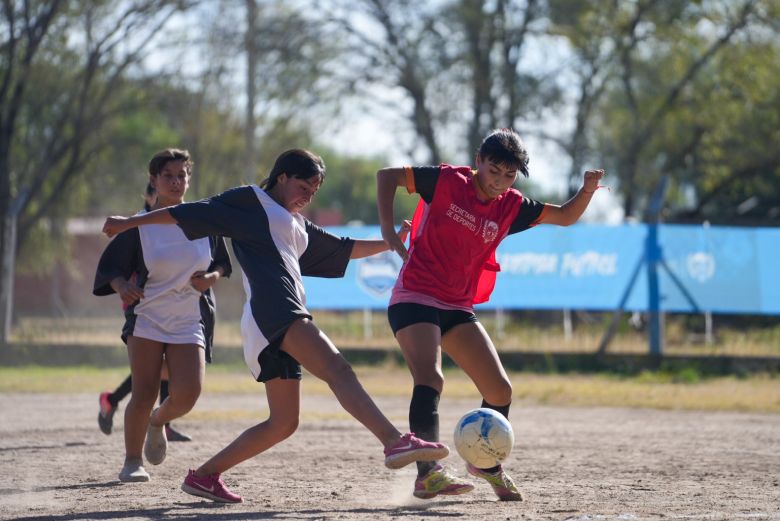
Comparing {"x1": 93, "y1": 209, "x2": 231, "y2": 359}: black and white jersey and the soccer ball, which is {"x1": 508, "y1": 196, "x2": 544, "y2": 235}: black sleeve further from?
{"x1": 93, "y1": 209, "x2": 231, "y2": 359}: black and white jersey

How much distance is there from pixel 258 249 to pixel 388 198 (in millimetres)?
768

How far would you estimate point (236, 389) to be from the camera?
1406 cm

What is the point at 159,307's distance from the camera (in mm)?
6953

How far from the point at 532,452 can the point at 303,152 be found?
11.1ft

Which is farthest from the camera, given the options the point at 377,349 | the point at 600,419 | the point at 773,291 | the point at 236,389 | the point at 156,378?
the point at 377,349

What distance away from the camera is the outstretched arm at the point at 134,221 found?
578 cm

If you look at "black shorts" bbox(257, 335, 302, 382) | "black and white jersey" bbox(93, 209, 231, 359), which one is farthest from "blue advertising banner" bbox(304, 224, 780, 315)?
"black shorts" bbox(257, 335, 302, 382)

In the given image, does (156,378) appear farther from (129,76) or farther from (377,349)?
(129,76)

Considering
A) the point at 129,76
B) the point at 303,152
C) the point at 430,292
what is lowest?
the point at 430,292

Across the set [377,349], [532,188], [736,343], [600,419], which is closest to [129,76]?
[377,349]

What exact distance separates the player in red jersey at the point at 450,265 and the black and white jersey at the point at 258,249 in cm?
55

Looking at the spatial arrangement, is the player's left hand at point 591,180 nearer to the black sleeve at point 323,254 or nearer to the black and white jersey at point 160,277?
the black sleeve at point 323,254

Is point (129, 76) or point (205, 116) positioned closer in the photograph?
point (129, 76)

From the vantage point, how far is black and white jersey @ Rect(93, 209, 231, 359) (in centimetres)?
692
